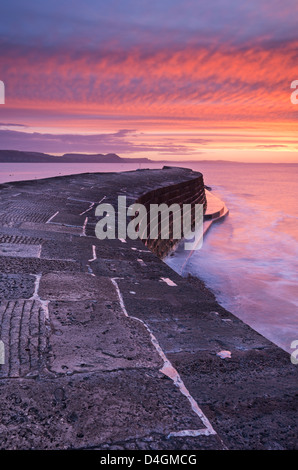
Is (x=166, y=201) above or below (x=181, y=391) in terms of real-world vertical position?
above

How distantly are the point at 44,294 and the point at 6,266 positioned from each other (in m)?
0.67

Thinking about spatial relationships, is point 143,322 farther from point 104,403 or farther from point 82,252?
point 82,252

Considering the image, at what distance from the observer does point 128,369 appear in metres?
1.61

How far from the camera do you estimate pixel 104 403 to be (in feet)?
4.51

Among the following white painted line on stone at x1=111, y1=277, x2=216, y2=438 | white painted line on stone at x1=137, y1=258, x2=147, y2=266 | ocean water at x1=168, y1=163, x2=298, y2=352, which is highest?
white painted line on stone at x1=137, y1=258, x2=147, y2=266

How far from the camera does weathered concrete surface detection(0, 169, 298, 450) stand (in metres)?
1.25

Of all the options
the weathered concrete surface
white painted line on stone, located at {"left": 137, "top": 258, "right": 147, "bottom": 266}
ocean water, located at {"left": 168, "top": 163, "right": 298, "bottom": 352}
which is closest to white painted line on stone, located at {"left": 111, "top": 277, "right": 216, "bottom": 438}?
the weathered concrete surface

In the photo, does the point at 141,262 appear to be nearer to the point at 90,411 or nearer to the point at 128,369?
the point at 128,369

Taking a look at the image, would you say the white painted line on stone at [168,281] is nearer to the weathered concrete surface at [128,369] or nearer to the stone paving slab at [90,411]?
the weathered concrete surface at [128,369]

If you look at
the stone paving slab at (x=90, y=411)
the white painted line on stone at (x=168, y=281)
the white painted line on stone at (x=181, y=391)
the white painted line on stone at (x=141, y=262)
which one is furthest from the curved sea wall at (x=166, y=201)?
the stone paving slab at (x=90, y=411)

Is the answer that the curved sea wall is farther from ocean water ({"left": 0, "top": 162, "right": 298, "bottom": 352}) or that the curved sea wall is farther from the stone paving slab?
the stone paving slab

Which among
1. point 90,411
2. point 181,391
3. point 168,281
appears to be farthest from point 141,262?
point 90,411
